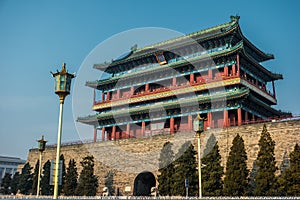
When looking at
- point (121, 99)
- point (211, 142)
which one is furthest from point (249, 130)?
point (121, 99)

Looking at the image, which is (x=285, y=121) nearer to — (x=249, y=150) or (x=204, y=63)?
(x=249, y=150)

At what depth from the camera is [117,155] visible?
39594mm

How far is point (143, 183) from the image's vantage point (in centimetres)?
3850

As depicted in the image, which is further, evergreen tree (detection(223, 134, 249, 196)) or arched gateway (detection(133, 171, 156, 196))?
arched gateway (detection(133, 171, 156, 196))

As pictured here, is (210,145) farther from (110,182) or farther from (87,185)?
(110,182)

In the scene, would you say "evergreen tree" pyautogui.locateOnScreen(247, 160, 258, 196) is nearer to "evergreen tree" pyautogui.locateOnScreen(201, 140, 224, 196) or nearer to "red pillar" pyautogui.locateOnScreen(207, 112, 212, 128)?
"evergreen tree" pyautogui.locateOnScreen(201, 140, 224, 196)

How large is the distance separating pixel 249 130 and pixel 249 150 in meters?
1.88

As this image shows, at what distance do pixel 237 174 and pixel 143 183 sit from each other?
48.9 feet

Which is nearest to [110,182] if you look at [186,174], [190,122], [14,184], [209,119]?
[190,122]

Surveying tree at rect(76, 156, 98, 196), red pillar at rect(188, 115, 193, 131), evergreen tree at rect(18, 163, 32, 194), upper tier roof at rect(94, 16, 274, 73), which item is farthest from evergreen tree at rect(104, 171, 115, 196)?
upper tier roof at rect(94, 16, 274, 73)

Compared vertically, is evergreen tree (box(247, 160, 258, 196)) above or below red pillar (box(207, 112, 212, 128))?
below

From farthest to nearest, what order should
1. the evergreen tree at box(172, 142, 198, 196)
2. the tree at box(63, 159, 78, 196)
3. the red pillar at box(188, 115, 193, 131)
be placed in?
the red pillar at box(188, 115, 193, 131), the tree at box(63, 159, 78, 196), the evergreen tree at box(172, 142, 198, 196)

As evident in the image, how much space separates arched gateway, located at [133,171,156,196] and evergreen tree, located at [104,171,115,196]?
8.85 ft

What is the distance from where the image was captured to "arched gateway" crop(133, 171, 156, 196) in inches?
1460
